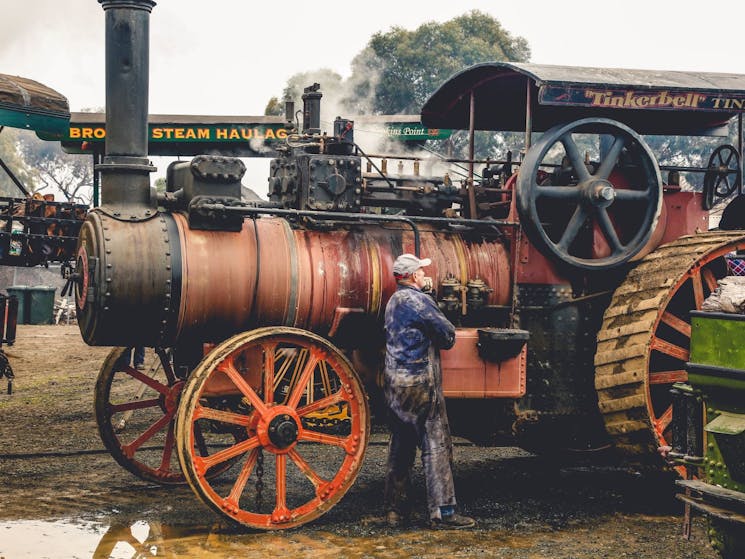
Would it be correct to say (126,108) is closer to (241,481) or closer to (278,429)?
(278,429)

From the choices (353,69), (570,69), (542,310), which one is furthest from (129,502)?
(353,69)

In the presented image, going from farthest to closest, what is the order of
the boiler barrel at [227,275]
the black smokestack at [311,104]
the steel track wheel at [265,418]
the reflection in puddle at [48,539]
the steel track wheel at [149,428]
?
1. the black smokestack at [311,104]
2. the steel track wheel at [149,428]
3. the boiler barrel at [227,275]
4. the steel track wheel at [265,418]
5. the reflection in puddle at [48,539]

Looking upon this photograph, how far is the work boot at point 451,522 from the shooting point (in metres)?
5.95

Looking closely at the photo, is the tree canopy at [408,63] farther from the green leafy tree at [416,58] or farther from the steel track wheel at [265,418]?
the steel track wheel at [265,418]

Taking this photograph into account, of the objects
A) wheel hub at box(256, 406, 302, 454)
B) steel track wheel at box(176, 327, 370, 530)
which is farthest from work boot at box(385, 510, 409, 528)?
wheel hub at box(256, 406, 302, 454)

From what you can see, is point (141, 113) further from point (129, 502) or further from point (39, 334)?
point (39, 334)

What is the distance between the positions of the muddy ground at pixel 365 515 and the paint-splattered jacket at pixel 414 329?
1015 mm

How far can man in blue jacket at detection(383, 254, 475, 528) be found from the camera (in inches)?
235

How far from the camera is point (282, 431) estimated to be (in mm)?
5746

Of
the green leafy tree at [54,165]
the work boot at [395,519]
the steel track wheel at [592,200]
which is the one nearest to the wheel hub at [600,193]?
the steel track wheel at [592,200]

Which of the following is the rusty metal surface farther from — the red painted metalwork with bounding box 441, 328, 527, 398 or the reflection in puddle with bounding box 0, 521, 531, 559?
the red painted metalwork with bounding box 441, 328, 527, 398

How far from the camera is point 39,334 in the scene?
22.8 metres

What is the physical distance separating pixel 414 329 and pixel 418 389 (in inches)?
14.3

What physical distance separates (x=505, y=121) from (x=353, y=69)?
30.8m
